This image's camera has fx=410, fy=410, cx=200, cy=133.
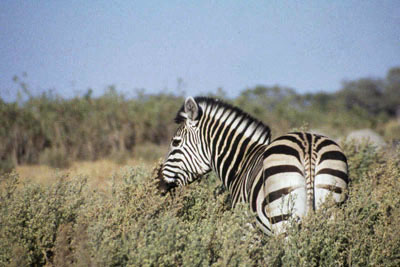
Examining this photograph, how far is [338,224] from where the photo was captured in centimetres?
351

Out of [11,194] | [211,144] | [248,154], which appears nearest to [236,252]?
[248,154]

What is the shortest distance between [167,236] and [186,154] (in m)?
1.81

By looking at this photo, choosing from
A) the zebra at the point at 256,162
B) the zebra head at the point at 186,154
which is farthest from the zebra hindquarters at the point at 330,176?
the zebra head at the point at 186,154

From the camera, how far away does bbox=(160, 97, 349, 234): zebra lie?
11.1ft

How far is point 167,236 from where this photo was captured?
10.0ft

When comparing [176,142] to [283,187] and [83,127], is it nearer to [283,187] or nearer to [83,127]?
[283,187]

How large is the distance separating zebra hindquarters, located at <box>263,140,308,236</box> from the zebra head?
1.36 m

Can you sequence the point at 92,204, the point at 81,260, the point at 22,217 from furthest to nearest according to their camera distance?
the point at 92,204 < the point at 22,217 < the point at 81,260

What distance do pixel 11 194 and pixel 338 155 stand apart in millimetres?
3429

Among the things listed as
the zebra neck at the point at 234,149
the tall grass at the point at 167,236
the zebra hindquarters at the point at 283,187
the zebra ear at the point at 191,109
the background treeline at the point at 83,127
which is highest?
the background treeline at the point at 83,127

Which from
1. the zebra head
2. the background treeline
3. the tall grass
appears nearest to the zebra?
the zebra head

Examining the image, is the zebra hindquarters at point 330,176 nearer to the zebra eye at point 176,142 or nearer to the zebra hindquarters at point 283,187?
the zebra hindquarters at point 283,187

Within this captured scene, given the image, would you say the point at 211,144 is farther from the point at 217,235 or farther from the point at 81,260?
the point at 81,260

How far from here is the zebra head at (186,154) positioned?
4770mm
